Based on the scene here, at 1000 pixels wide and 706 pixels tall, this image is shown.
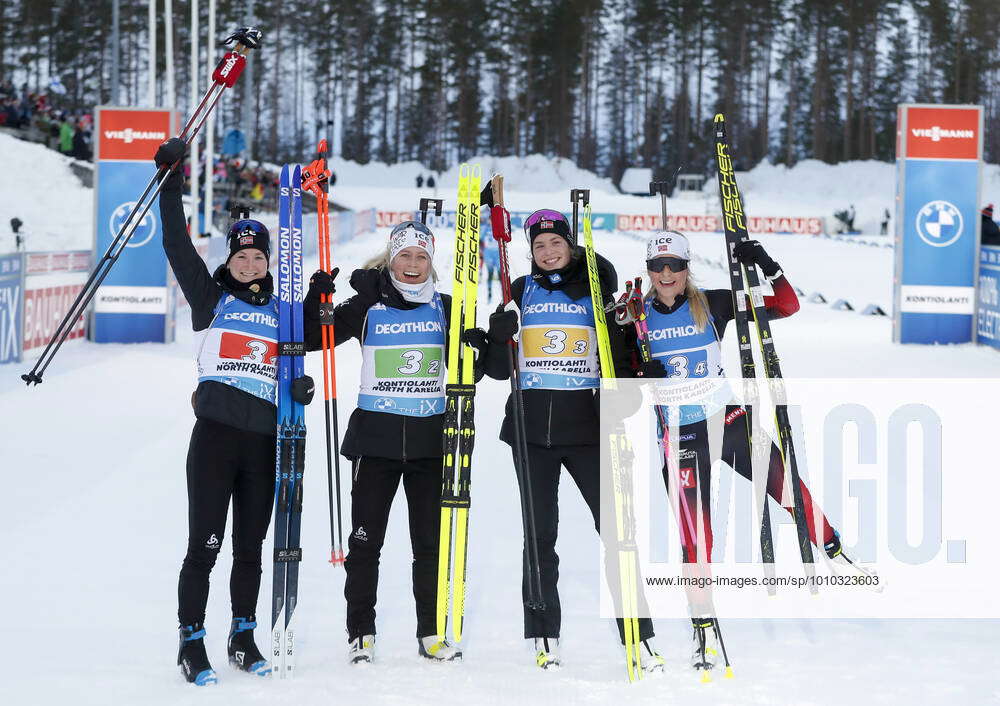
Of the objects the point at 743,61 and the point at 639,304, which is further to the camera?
the point at 743,61

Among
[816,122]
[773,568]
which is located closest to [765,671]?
[773,568]

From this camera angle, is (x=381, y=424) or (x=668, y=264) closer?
(x=381, y=424)

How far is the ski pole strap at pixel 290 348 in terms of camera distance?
13.2 ft

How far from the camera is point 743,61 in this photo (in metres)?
63.7

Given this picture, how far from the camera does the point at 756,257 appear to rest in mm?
4562

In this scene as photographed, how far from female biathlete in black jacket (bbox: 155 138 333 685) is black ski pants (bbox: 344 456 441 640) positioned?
0.33 m

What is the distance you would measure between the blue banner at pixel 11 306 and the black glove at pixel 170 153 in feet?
26.5

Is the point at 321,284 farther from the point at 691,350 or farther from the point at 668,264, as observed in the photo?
the point at 691,350

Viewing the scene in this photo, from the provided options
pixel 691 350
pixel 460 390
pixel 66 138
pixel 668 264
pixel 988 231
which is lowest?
pixel 460 390

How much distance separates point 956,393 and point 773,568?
20.2 ft

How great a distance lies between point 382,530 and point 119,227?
1077 cm

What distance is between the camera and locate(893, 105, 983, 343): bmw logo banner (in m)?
15.0

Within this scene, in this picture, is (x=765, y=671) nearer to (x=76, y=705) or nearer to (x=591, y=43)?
(x=76, y=705)

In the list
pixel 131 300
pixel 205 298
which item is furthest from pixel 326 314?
pixel 131 300
